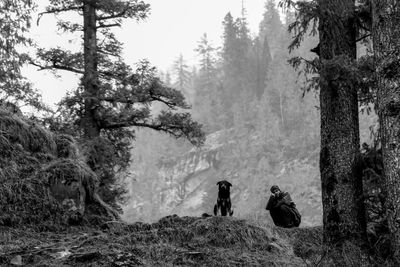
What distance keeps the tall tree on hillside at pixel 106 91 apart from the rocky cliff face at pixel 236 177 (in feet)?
166

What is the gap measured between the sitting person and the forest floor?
2636mm

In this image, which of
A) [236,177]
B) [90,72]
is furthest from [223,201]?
[236,177]

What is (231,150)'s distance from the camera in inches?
3366

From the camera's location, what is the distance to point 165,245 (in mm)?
5570

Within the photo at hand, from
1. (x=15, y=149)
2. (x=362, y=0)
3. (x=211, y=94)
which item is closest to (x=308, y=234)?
(x=362, y=0)

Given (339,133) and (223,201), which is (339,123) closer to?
(339,133)

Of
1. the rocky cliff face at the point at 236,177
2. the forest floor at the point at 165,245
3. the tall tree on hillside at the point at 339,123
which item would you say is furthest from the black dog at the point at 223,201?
the rocky cliff face at the point at 236,177

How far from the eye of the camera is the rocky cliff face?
68.5 m

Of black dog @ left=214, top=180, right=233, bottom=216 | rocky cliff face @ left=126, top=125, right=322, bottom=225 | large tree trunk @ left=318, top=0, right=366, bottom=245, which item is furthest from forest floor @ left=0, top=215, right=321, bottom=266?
rocky cliff face @ left=126, top=125, right=322, bottom=225

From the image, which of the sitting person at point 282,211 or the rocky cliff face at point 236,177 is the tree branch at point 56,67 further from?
the rocky cliff face at point 236,177

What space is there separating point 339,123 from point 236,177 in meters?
75.6

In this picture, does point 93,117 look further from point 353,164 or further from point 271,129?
point 271,129

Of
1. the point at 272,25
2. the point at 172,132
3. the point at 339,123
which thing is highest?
the point at 272,25

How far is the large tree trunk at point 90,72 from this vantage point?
42.5ft
